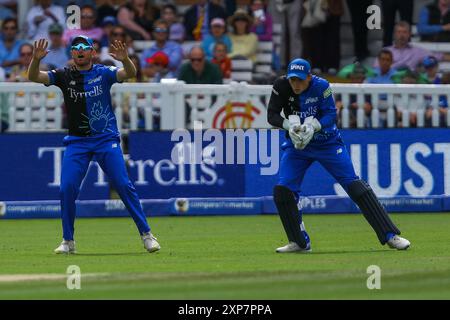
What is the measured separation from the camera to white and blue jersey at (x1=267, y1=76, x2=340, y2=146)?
14023mm

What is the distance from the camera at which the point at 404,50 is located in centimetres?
2275

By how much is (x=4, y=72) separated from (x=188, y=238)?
812cm

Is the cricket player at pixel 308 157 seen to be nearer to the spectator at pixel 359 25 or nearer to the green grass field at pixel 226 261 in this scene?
the green grass field at pixel 226 261

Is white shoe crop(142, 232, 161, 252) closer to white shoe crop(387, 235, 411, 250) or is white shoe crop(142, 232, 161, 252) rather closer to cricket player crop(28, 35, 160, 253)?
cricket player crop(28, 35, 160, 253)

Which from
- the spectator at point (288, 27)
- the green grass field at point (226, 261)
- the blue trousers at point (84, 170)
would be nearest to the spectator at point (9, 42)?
the spectator at point (288, 27)

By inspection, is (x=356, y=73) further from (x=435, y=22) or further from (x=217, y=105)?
(x=435, y=22)

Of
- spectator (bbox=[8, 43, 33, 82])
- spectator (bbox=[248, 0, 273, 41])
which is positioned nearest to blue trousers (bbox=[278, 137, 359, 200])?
spectator (bbox=[8, 43, 33, 82])

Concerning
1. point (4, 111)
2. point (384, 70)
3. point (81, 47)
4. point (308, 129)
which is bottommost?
point (4, 111)

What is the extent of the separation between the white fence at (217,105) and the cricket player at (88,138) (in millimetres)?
5915

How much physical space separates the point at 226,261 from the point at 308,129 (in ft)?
5.18

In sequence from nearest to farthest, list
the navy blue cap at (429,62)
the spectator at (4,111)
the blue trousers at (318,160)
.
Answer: the blue trousers at (318,160), the spectator at (4,111), the navy blue cap at (429,62)

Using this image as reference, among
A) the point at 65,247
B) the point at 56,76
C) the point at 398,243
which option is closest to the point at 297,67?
the point at 398,243

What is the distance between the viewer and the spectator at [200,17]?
80.4 ft
